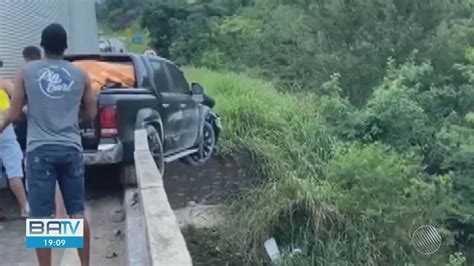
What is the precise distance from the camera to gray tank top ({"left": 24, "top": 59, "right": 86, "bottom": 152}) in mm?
6277

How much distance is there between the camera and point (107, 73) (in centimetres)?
1112

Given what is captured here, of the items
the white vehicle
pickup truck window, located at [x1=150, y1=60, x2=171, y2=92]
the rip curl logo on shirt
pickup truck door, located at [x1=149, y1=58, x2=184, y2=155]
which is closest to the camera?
the rip curl logo on shirt

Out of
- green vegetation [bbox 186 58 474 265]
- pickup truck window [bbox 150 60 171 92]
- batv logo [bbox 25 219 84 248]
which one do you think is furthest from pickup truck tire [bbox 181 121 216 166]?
batv logo [bbox 25 219 84 248]

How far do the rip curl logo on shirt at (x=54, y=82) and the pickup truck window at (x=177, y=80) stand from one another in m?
6.30

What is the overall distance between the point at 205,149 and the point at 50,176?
8.12 meters

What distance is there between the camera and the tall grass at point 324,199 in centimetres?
1309

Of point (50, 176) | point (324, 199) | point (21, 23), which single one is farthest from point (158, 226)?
point (21, 23)

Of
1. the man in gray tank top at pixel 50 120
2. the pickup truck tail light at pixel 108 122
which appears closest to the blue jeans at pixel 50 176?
the man in gray tank top at pixel 50 120

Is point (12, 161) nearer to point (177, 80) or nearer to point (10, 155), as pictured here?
point (10, 155)

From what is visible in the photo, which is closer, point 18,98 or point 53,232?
point 53,232

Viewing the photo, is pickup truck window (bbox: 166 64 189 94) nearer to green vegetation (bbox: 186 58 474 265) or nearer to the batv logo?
green vegetation (bbox: 186 58 474 265)

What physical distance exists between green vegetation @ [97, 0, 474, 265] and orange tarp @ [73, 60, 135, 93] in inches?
115

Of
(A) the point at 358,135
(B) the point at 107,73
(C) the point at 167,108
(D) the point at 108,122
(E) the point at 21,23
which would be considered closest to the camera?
(D) the point at 108,122

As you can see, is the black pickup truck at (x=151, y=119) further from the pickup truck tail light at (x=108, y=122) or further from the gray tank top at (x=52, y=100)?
the gray tank top at (x=52, y=100)
